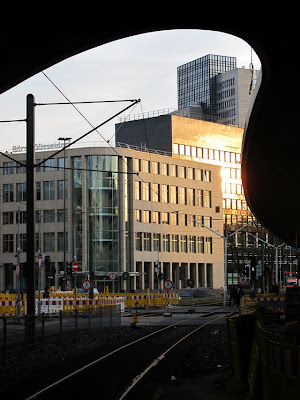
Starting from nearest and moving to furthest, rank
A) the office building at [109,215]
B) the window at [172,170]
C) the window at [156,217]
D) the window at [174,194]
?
1. the office building at [109,215]
2. the window at [156,217]
3. the window at [174,194]
4. the window at [172,170]

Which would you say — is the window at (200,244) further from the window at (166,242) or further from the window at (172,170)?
the window at (172,170)

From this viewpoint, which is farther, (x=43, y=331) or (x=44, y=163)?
(x=44, y=163)

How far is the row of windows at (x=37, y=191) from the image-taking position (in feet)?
312

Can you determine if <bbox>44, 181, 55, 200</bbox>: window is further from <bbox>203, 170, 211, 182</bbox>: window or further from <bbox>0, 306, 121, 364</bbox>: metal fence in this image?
<bbox>0, 306, 121, 364</bbox>: metal fence

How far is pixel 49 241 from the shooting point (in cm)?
9506

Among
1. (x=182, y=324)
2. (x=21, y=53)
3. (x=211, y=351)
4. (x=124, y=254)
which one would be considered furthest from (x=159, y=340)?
(x=124, y=254)

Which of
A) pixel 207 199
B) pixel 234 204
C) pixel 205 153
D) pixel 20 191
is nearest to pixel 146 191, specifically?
pixel 207 199

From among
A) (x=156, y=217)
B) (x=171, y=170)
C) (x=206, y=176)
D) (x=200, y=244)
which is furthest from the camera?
(x=206, y=176)

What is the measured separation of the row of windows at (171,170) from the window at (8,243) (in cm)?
1798

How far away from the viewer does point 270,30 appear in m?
13.5

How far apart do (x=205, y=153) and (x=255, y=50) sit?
10578 centimetres

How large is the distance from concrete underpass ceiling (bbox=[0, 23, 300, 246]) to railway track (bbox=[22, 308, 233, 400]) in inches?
230

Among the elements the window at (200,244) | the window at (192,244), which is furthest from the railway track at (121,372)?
the window at (200,244)

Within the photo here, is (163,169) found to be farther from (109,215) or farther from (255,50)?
(255,50)
